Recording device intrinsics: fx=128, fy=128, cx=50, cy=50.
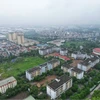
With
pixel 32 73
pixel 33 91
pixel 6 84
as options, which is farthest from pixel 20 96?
pixel 32 73

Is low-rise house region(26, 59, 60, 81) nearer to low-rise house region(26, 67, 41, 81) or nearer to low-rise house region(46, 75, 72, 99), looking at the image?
low-rise house region(26, 67, 41, 81)

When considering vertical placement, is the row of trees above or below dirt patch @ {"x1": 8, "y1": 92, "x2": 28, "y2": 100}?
above

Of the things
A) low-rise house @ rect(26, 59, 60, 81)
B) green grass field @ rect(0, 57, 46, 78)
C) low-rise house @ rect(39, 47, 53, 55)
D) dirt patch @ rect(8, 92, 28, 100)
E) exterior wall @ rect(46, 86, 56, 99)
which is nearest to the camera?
exterior wall @ rect(46, 86, 56, 99)

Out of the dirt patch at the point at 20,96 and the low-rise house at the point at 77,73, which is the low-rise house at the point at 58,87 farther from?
the low-rise house at the point at 77,73

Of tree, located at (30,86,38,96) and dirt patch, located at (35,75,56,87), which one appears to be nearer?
tree, located at (30,86,38,96)

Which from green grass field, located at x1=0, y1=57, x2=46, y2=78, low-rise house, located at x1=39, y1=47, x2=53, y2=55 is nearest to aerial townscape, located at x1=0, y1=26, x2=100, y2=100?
green grass field, located at x1=0, y1=57, x2=46, y2=78

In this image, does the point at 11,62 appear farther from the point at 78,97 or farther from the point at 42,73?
the point at 78,97

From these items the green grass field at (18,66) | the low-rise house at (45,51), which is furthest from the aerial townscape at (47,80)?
the low-rise house at (45,51)
